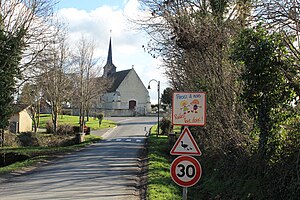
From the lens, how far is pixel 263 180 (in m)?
9.79

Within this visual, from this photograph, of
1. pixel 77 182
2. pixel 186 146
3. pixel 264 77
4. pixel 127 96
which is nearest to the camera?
pixel 186 146

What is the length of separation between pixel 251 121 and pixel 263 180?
2621 millimetres

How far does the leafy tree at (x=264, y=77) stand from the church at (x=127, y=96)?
270ft

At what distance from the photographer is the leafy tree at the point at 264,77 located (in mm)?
9648

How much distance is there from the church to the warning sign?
275 feet

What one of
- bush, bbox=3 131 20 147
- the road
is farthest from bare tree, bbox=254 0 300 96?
bush, bbox=3 131 20 147

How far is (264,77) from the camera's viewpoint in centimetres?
991

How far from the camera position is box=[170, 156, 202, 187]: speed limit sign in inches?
336

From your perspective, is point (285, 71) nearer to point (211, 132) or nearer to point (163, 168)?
point (211, 132)

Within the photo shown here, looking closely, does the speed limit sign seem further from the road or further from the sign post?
the road

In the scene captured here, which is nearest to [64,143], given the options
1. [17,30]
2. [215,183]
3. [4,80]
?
[4,80]

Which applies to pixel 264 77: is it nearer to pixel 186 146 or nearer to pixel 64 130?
pixel 186 146

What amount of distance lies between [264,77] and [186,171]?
3.12 metres

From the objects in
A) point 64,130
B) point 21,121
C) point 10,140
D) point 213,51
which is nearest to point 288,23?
point 213,51
